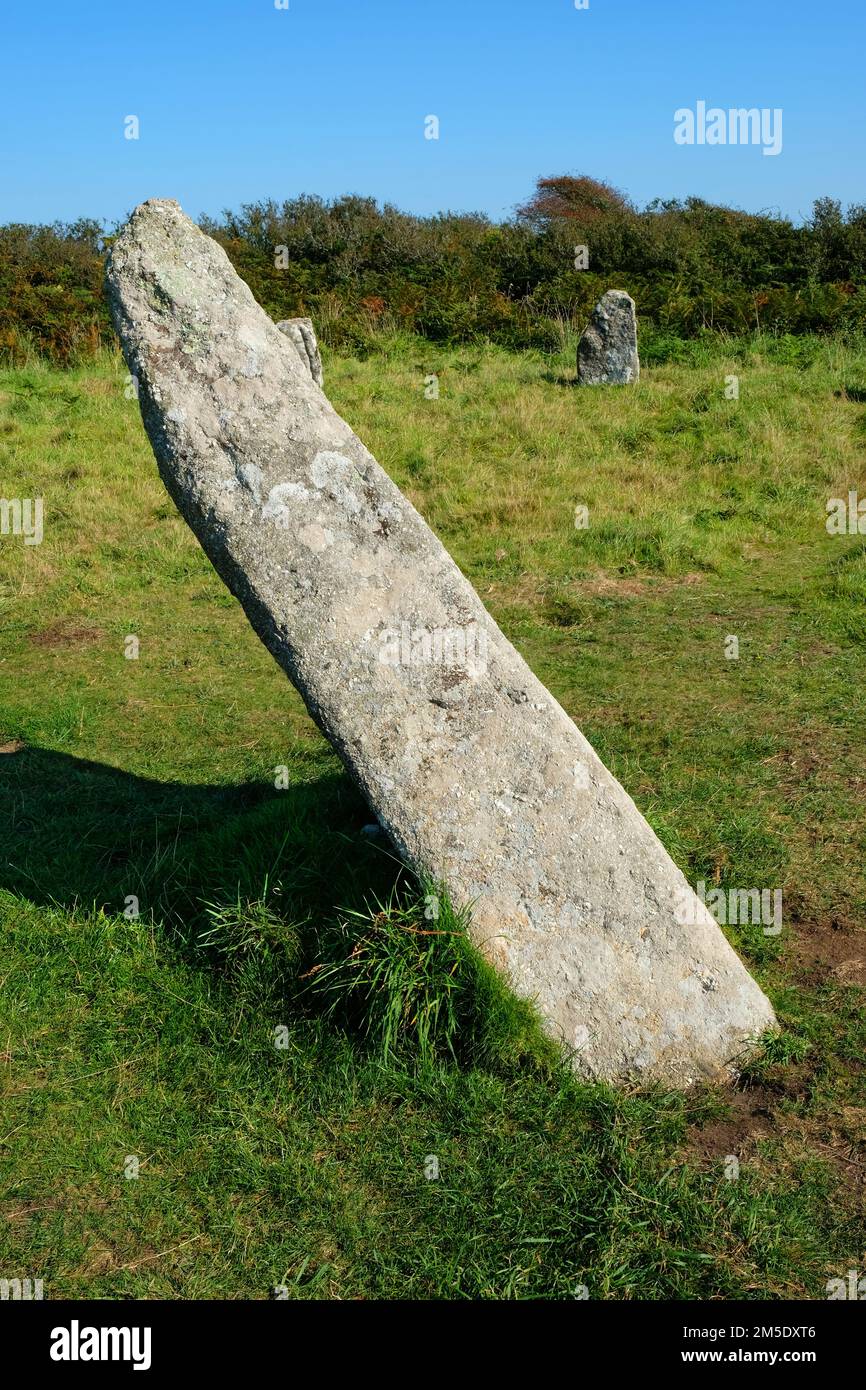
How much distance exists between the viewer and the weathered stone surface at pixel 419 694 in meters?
4.05

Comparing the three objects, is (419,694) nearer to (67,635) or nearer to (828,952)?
(828,952)

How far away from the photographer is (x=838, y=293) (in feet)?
64.5

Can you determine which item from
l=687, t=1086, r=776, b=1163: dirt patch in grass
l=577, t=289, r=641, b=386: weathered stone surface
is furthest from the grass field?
l=577, t=289, r=641, b=386: weathered stone surface

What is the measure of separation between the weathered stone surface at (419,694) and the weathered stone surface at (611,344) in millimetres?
13198

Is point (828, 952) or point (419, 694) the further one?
point (828, 952)

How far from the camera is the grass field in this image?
349 cm

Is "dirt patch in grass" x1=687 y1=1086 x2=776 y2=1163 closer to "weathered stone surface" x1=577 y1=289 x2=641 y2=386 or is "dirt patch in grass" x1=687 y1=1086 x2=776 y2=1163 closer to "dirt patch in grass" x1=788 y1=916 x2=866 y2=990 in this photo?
"dirt patch in grass" x1=788 y1=916 x2=866 y2=990

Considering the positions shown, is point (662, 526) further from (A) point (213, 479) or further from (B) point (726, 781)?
(A) point (213, 479)

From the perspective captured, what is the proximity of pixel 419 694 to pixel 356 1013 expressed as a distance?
4.12 feet

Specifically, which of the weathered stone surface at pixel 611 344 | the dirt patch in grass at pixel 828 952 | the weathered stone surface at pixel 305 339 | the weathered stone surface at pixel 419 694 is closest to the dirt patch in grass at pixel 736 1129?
the weathered stone surface at pixel 419 694

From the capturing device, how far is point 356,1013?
4.32 metres

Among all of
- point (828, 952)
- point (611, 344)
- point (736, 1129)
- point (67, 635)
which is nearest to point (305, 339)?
point (611, 344)

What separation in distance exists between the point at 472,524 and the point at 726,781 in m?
6.54

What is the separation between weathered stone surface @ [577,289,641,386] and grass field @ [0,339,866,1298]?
721cm
